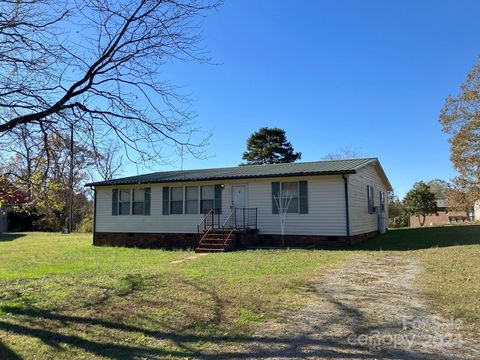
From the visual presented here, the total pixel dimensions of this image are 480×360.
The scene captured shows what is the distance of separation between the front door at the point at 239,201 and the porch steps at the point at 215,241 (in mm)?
1310

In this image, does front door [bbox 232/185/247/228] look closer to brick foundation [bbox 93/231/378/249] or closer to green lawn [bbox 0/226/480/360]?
brick foundation [bbox 93/231/378/249]

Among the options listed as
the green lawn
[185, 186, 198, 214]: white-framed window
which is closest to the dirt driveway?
the green lawn

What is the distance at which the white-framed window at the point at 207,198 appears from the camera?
664 inches

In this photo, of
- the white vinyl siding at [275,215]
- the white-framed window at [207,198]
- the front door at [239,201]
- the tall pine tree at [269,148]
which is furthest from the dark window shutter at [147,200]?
the tall pine tree at [269,148]

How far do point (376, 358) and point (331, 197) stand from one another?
11000 mm

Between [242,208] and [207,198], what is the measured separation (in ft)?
5.42

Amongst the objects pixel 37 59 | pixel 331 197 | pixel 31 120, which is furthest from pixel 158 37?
pixel 331 197

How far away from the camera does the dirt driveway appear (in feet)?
13.4

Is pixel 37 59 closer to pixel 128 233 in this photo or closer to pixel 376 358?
pixel 376 358

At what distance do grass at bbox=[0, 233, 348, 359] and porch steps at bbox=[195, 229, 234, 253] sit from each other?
12.9 feet

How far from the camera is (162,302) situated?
6145 mm

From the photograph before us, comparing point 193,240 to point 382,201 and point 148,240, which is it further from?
point 382,201

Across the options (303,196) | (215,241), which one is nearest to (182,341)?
(215,241)

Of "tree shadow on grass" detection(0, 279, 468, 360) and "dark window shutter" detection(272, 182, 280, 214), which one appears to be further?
"dark window shutter" detection(272, 182, 280, 214)
